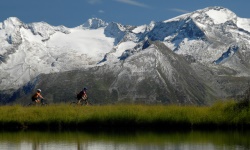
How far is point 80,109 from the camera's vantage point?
2308 inches

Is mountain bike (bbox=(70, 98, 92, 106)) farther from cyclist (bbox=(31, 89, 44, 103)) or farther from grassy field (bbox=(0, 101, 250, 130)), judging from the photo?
grassy field (bbox=(0, 101, 250, 130))

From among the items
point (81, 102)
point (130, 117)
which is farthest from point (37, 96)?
point (130, 117)

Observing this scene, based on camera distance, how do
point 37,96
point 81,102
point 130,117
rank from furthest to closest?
point 81,102
point 37,96
point 130,117

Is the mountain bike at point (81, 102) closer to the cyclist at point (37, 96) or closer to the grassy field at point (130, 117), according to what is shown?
the cyclist at point (37, 96)

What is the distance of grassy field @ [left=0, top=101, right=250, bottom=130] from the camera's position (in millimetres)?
56250

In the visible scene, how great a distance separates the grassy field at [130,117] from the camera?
56.2m

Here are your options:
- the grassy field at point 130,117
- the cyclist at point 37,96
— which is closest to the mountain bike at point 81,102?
the cyclist at point 37,96

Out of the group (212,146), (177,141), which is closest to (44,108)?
(177,141)

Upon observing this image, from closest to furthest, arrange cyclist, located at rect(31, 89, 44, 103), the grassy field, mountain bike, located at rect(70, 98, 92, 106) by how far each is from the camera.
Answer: the grassy field < cyclist, located at rect(31, 89, 44, 103) < mountain bike, located at rect(70, 98, 92, 106)

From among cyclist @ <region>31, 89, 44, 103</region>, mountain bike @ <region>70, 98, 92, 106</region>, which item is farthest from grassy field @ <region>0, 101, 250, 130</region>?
mountain bike @ <region>70, 98, 92, 106</region>

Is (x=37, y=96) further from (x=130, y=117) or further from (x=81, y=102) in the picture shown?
(x=130, y=117)

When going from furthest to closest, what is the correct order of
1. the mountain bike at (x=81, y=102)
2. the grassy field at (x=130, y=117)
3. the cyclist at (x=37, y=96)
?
the mountain bike at (x=81, y=102) < the cyclist at (x=37, y=96) < the grassy field at (x=130, y=117)

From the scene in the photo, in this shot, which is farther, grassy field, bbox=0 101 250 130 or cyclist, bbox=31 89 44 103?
cyclist, bbox=31 89 44 103

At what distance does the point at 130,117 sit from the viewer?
187 feet
